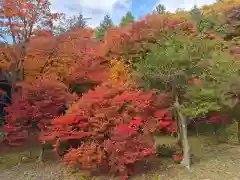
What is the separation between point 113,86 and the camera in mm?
9727

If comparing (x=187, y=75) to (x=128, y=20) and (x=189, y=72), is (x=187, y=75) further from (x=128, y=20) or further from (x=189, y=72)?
(x=128, y=20)

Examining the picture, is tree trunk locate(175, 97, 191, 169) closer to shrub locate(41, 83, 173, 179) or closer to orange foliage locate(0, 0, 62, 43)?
shrub locate(41, 83, 173, 179)

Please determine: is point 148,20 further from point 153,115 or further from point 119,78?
point 153,115

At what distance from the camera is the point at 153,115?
9664 mm

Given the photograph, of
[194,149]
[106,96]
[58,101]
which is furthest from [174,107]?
[58,101]

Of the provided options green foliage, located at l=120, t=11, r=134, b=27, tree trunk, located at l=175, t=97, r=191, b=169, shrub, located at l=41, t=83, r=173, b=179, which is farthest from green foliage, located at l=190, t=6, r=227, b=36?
shrub, located at l=41, t=83, r=173, b=179

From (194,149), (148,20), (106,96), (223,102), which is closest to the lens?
(106,96)

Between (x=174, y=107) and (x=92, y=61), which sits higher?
(x=92, y=61)

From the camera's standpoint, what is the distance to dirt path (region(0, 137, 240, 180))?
29.7 ft

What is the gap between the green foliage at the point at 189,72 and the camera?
947 cm

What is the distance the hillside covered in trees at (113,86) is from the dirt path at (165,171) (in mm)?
442

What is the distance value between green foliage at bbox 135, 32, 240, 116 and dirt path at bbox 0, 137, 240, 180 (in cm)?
170

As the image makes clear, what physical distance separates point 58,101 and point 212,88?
519cm

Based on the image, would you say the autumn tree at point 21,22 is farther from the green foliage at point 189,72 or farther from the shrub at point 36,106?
the green foliage at point 189,72
